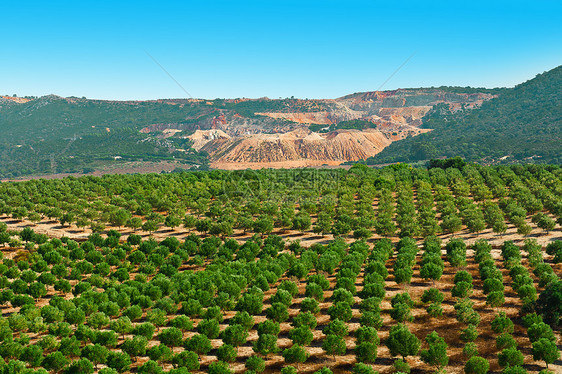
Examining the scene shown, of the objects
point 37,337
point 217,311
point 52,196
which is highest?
point 52,196

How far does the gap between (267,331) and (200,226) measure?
6095 cm

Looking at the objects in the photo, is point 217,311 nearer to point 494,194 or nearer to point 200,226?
point 200,226

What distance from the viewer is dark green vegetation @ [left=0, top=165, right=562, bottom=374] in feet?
173

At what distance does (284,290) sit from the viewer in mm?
68062

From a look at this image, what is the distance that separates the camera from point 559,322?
57938 mm

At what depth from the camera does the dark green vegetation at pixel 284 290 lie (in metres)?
52.7

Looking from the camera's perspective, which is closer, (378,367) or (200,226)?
(378,367)

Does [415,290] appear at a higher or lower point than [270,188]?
lower

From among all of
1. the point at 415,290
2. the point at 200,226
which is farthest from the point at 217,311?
the point at 200,226

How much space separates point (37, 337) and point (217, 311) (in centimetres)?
2631

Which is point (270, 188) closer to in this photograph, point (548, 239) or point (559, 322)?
point (548, 239)

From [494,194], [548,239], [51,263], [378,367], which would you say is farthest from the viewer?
[494,194]

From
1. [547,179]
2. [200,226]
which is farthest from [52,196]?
[547,179]

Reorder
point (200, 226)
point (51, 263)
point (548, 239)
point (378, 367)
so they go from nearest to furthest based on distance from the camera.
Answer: point (378, 367), point (51, 263), point (548, 239), point (200, 226)
